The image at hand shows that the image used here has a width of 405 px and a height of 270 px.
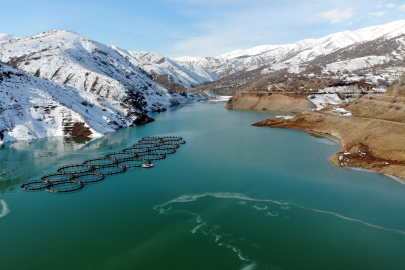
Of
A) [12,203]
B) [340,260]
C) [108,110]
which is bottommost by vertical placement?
[340,260]

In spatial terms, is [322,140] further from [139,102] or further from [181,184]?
[139,102]

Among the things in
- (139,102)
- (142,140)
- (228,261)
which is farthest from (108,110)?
(228,261)

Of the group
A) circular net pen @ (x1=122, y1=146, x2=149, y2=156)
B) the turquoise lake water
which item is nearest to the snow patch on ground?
the turquoise lake water

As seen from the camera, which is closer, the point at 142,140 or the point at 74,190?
the point at 74,190

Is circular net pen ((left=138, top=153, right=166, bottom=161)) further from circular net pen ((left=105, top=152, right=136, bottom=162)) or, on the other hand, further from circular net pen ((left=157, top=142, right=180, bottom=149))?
circular net pen ((left=157, top=142, right=180, bottom=149))

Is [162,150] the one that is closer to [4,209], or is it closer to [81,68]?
[4,209]
